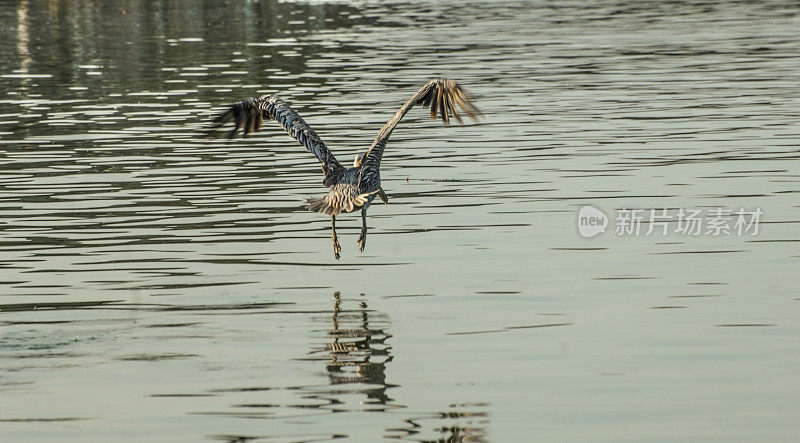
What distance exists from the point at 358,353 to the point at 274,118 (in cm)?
521

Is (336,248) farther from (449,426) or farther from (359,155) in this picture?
(449,426)

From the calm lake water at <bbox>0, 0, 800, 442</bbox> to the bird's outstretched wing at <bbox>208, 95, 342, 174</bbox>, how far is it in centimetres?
104

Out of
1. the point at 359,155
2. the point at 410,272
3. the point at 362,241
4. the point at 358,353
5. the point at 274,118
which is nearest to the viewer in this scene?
the point at 358,353

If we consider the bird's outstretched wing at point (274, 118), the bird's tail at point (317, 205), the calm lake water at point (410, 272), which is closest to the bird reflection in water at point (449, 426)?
the calm lake water at point (410, 272)

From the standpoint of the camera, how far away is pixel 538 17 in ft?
178

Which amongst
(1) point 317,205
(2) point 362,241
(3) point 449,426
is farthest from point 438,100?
(3) point 449,426

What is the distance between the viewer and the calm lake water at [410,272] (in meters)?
9.66

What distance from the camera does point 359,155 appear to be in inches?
552

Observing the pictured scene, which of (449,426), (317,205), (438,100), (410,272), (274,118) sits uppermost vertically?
(438,100)

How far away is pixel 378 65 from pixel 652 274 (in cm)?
2464

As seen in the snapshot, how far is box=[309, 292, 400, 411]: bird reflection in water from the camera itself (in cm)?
1002

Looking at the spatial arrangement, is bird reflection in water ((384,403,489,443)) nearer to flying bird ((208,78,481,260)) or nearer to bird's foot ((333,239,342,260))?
flying bird ((208,78,481,260))

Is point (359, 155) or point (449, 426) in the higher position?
point (359, 155)

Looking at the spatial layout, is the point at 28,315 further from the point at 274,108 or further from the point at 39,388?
the point at 274,108
